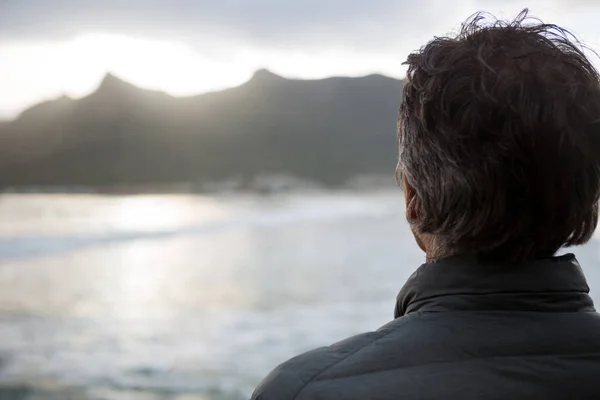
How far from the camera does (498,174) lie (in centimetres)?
60

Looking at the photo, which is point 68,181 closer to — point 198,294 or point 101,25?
point 198,294

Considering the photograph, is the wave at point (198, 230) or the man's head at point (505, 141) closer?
the man's head at point (505, 141)

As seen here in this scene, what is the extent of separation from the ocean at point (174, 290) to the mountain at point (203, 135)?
0.98 meters

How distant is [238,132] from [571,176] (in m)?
12.8

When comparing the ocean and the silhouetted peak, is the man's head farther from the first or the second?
the silhouetted peak

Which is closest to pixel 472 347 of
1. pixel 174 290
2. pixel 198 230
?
pixel 174 290

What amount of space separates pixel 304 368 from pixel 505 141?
0.85 feet

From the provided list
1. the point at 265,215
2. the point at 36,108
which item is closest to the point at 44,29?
the point at 36,108

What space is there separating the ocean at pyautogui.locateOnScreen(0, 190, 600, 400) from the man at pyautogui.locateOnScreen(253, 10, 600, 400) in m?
5.47

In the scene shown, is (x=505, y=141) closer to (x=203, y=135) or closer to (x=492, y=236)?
(x=492, y=236)

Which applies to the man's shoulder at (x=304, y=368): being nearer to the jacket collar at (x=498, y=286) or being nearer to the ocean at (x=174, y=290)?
the jacket collar at (x=498, y=286)

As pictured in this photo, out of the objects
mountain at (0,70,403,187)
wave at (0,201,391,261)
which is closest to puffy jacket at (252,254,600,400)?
mountain at (0,70,403,187)

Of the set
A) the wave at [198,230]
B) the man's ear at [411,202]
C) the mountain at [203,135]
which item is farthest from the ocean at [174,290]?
the man's ear at [411,202]

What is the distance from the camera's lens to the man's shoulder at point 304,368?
0.54 meters
